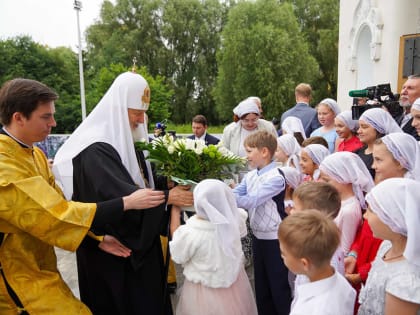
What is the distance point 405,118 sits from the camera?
4.34 meters

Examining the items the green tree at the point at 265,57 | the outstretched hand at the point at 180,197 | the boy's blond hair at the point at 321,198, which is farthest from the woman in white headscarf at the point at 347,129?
the green tree at the point at 265,57

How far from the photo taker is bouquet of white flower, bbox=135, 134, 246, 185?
2.72 m

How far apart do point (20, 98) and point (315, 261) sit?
187 cm

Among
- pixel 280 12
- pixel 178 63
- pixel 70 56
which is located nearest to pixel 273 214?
pixel 280 12

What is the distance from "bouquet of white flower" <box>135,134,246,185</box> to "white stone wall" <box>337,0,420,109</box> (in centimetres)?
869

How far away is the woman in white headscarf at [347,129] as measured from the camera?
4.52 metres

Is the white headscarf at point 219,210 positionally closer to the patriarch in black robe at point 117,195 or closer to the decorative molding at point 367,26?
the patriarch in black robe at point 117,195

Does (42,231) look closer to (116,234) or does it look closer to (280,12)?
(116,234)

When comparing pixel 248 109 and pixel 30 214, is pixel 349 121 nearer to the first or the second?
pixel 248 109

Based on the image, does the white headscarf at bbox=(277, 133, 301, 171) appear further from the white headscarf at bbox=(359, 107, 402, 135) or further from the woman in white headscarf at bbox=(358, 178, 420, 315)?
Answer: the woman in white headscarf at bbox=(358, 178, 420, 315)

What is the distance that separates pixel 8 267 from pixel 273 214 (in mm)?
2031

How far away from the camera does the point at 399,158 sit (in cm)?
279

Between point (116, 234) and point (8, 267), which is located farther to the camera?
→ point (116, 234)

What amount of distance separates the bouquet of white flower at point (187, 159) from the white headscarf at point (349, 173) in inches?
28.8
